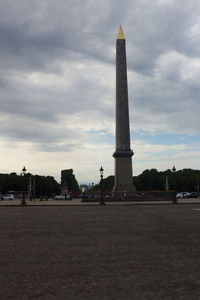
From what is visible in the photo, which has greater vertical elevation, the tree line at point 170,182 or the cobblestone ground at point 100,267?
the tree line at point 170,182

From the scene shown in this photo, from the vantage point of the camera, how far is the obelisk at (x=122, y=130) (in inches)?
2233

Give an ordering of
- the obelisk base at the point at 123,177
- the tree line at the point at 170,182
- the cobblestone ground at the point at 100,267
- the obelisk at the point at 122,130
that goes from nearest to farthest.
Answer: the cobblestone ground at the point at 100,267 → the obelisk at the point at 122,130 → the obelisk base at the point at 123,177 → the tree line at the point at 170,182

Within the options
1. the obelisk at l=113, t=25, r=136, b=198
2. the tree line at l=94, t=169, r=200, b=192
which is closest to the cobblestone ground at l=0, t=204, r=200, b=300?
the obelisk at l=113, t=25, r=136, b=198

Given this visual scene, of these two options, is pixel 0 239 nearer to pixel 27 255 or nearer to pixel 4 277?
pixel 27 255

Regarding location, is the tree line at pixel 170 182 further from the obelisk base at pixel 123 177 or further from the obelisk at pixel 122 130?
the obelisk at pixel 122 130

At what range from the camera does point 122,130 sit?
185 feet

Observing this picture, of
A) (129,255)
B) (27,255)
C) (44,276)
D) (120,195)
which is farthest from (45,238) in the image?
(120,195)

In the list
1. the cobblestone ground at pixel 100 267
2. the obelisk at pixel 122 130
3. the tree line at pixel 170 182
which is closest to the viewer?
the cobblestone ground at pixel 100 267

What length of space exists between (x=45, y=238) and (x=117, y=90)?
48400mm

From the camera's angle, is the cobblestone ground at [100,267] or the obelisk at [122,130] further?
the obelisk at [122,130]

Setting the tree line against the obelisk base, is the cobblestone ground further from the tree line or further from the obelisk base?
the tree line

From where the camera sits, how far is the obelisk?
56.7 m

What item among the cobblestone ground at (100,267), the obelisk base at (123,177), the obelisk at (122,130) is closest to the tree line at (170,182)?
the obelisk base at (123,177)

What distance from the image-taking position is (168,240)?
10242 millimetres
